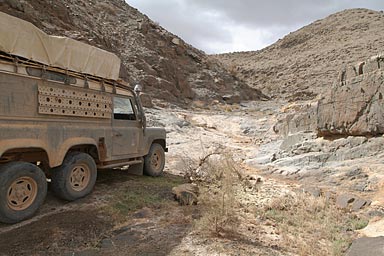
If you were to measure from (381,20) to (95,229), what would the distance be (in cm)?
5914

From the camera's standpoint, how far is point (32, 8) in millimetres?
21031

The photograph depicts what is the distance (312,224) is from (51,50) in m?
4.93

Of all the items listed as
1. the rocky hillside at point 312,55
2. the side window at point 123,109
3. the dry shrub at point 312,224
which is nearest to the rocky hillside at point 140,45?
the rocky hillside at point 312,55

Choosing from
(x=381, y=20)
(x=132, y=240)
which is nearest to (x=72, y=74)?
(x=132, y=240)

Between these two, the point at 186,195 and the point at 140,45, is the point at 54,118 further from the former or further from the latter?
the point at 140,45

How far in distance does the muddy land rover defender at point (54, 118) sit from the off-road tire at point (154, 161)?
2.51 ft

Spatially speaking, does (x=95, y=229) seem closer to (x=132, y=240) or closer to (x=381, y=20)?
(x=132, y=240)

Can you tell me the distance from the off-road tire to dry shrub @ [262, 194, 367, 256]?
307 cm

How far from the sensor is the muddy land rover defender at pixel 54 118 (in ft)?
14.2

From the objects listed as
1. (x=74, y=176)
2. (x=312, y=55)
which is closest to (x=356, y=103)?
(x=74, y=176)

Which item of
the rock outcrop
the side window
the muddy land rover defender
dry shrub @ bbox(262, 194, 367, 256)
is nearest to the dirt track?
dry shrub @ bbox(262, 194, 367, 256)

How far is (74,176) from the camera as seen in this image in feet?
17.8

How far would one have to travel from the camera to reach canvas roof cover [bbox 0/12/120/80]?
4.41 metres

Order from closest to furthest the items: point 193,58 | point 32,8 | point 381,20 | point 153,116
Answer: point 153,116 → point 32,8 → point 193,58 → point 381,20
